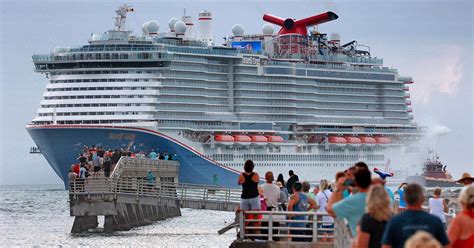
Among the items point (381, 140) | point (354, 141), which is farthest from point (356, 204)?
point (381, 140)

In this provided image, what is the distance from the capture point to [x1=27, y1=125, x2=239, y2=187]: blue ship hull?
86375 millimetres

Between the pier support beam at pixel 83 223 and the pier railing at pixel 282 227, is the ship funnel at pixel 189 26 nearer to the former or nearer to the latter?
the pier support beam at pixel 83 223

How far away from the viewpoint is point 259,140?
313ft

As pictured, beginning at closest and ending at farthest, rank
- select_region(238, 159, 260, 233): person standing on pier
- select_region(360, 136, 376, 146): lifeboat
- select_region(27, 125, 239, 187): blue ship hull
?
select_region(238, 159, 260, 233): person standing on pier, select_region(27, 125, 239, 187): blue ship hull, select_region(360, 136, 376, 146): lifeboat

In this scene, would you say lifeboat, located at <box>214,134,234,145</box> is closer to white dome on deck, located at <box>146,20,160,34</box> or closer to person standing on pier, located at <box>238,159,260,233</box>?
white dome on deck, located at <box>146,20,160,34</box>

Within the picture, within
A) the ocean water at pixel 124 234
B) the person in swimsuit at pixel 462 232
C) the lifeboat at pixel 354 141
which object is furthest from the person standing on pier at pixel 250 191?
the lifeboat at pixel 354 141

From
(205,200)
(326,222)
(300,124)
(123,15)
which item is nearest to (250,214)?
(326,222)

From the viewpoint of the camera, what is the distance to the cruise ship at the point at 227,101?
8900 centimetres

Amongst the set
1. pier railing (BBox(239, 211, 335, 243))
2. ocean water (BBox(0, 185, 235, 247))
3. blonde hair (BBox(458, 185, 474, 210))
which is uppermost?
blonde hair (BBox(458, 185, 474, 210))

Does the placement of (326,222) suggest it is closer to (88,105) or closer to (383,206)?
(383,206)

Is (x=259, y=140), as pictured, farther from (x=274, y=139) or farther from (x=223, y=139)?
(x=223, y=139)

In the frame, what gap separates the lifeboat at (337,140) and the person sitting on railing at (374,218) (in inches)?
3561

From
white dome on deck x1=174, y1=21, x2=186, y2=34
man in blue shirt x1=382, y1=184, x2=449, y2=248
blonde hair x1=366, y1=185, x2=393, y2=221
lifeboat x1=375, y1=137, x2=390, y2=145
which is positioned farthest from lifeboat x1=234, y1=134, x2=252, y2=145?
man in blue shirt x1=382, y1=184, x2=449, y2=248

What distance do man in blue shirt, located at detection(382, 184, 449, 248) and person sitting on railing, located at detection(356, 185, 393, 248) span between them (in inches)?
18.4
